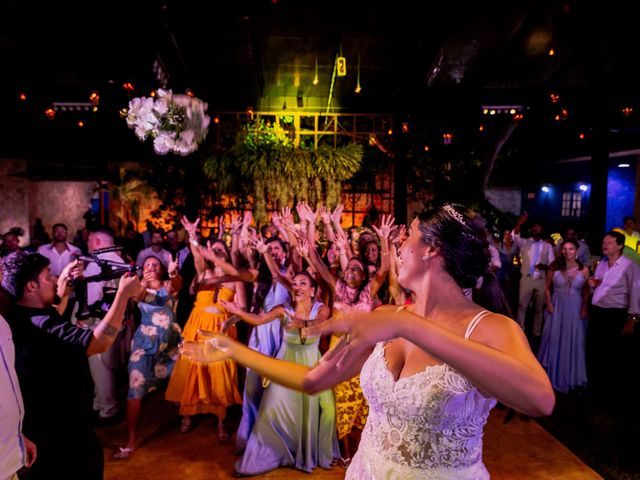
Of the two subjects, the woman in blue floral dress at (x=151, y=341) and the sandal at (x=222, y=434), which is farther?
the sandal at (x=222, y=434)

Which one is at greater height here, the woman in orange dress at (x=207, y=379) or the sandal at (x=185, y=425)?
the woman in orange dress at (x=207, y=379)

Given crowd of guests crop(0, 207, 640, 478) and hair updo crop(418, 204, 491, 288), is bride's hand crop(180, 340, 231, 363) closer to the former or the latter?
crowd of guests crop(0, 207, 640, 478)

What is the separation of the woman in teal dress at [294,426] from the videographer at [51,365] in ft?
4.88

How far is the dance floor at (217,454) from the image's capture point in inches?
157

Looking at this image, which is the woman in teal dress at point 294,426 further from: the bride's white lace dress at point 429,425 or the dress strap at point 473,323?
the dress strap at point 473,323

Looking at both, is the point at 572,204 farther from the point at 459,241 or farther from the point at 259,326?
the point at 459,241

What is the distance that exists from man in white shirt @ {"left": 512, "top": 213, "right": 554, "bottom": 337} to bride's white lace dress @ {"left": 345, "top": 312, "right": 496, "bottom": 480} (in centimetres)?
673

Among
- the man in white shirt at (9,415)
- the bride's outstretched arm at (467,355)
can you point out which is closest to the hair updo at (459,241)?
the bride's outstretched arm at (467,355)

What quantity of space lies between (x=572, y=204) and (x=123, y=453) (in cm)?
1992

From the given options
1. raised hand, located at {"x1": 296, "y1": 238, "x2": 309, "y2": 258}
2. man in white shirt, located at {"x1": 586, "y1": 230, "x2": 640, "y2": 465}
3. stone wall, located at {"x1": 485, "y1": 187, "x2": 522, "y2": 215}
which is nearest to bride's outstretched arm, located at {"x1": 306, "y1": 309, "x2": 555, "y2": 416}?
raised hand, located at {"x1": 296, "y1": 238, "x2": 309, "y2": 258}

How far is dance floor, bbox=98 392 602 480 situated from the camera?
4000 millimetres

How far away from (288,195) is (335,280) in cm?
550

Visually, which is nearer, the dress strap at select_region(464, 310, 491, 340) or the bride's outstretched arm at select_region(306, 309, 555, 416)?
the bride's outstretched arm at select_region(306, 309, 555, 416)

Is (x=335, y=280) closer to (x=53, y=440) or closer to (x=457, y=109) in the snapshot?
(x=53, y=440)
